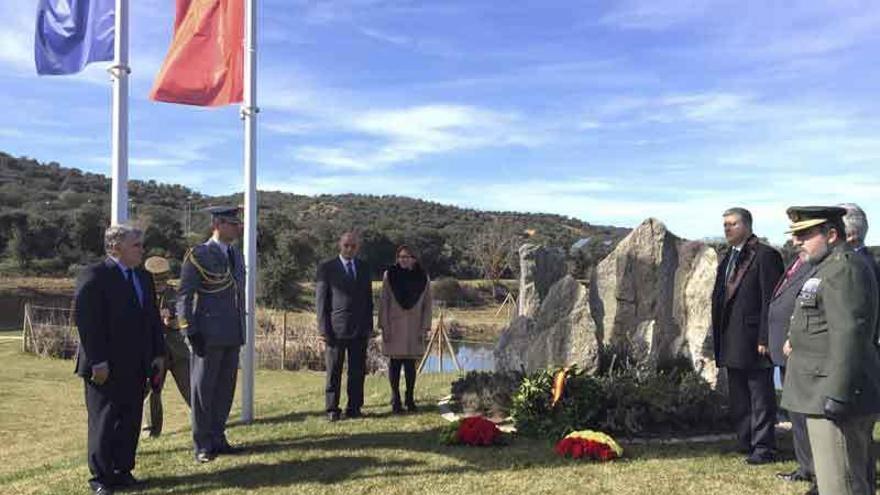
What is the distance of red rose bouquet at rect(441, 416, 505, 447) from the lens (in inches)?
252

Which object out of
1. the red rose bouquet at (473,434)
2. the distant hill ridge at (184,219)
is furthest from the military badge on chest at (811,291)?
the distant hill ridge at (184,219)

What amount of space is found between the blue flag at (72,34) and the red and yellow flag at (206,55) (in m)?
0.60

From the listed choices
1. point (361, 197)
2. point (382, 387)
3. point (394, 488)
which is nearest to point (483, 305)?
point (382, 387)

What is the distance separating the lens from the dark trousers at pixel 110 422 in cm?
516

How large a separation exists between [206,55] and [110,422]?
12.8ft

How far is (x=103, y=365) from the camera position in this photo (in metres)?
5.07

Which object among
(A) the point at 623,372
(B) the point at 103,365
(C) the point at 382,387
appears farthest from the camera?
(C) the point at 382,387

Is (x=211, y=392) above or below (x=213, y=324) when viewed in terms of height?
below

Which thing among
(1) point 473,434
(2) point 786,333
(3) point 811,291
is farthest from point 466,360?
(3) point 811,291

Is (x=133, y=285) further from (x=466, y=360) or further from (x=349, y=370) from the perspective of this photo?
(x=466, y=360)

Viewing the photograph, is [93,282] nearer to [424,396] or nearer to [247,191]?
[247,191]

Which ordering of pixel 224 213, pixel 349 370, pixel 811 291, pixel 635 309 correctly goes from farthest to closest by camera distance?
pixel 635 309 < pixel 349 370 < pixel 224 213 < pixel 811 291

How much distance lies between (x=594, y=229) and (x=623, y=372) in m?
62.5

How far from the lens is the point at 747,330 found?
602cm
